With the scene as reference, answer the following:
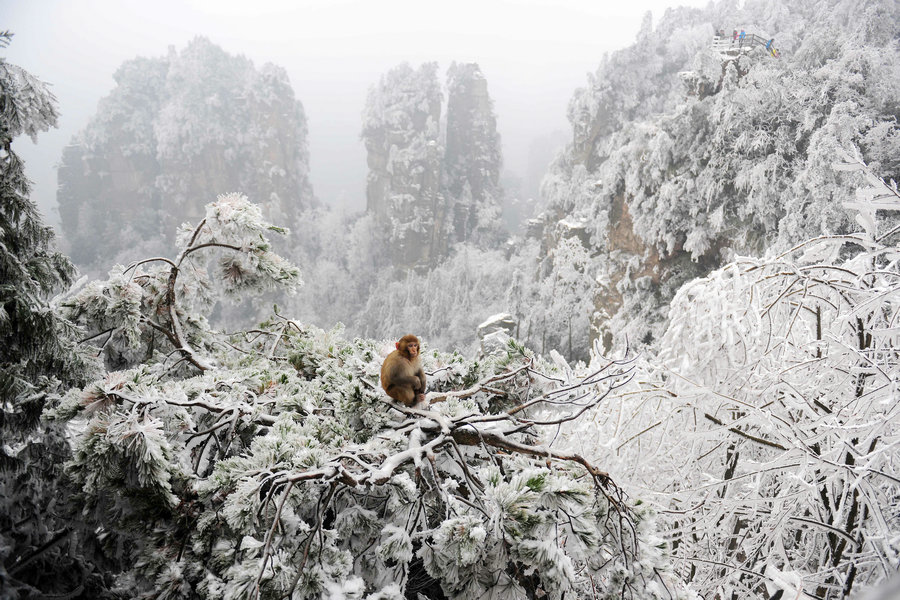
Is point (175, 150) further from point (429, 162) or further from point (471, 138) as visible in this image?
point (471, 138)

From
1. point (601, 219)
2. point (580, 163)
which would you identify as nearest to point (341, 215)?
point (580, 163)

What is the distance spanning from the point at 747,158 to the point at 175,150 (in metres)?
36.1

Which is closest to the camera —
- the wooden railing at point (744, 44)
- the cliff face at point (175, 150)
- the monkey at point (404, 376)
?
the monkey at point (404, 376)

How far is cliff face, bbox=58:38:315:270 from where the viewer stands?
3288 cm

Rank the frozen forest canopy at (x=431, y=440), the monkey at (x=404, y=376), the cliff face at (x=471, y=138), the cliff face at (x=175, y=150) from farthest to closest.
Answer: the cliff face at (x=175, y=150)
the cliff face at (x=471, y=138)
the monkey at (x=404, y=376)
the frozen forest canopy at (x=431, y=440)

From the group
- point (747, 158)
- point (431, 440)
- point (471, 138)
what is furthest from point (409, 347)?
point (471, 138)

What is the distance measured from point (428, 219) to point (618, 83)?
1271 cm

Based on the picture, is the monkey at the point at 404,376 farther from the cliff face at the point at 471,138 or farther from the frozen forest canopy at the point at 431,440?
the cliff face at the point at 471,138

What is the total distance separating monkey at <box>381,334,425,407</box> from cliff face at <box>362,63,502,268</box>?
26792 millimetres

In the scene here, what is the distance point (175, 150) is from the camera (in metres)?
33.2

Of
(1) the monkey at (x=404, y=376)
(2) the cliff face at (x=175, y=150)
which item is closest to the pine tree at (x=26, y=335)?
(1) the monkey at (x=404, y=376)

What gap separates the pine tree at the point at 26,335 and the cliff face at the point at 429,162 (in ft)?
86.5

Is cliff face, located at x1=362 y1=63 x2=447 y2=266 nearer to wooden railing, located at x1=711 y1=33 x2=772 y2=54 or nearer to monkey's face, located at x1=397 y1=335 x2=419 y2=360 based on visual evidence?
wooden railing, located at x1=711 y1=33 x2=772 y2=54

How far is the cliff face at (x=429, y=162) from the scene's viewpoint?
28.4 metres
